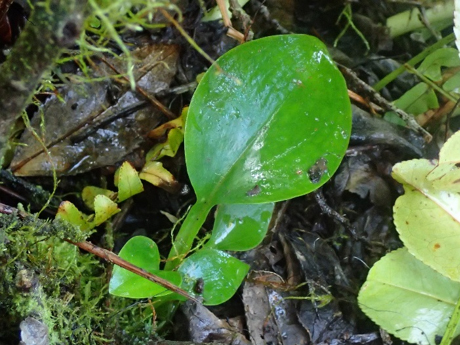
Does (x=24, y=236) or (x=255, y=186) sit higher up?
(x=24, y=236)

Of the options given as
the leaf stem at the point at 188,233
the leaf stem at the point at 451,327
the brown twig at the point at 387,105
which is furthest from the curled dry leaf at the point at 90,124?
the leaf stem at the point at 451,327

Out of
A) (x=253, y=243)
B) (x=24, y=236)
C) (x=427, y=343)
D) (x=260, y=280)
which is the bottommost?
(x=427, y=343)

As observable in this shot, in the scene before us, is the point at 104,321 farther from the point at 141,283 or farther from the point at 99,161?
the point at 99,161

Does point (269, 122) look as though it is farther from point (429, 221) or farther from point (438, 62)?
point (438, 62)

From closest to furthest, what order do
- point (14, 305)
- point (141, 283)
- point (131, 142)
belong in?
point (14, 305), point (141, 283), point (131, 142)

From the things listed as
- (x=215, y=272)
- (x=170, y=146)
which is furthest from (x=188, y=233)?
(x=170, y=146)

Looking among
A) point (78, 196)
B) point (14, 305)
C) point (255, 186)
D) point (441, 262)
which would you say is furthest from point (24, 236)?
point (441, 262)
